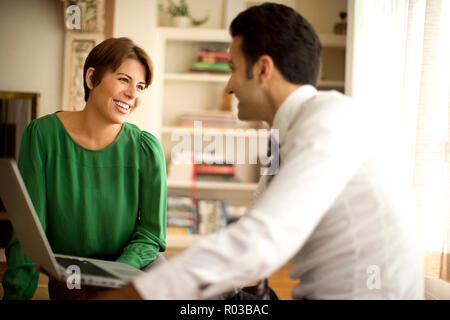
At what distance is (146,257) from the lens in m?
1.38

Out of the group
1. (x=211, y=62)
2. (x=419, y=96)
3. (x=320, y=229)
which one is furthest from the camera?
(x=211, y=62)

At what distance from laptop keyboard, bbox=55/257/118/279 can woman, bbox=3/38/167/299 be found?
0.23 meters

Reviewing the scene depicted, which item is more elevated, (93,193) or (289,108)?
(289,108)

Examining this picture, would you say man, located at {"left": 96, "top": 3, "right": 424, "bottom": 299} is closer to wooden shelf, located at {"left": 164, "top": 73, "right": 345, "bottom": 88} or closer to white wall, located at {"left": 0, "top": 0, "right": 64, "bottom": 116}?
wooden shelf, located at {"left": 164, "top": 73, "right": 345, "bottom": 88}

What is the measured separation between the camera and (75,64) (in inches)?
146

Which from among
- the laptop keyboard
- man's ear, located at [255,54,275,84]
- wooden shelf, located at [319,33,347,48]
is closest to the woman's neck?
the laptop keyboard

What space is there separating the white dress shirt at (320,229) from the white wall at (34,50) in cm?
332

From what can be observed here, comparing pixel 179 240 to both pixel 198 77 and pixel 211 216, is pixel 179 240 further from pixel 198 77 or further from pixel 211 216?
pixel 198 77

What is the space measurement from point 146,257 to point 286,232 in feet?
2.53

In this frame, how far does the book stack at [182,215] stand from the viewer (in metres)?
3.67

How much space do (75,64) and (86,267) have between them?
296 centimetres

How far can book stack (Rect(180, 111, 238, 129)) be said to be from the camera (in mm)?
3713

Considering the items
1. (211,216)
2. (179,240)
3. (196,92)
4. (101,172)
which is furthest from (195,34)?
(101,172)

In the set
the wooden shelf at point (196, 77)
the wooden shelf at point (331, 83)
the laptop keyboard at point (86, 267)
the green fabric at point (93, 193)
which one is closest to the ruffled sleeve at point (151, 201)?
the green fabric at point (93, 193)
